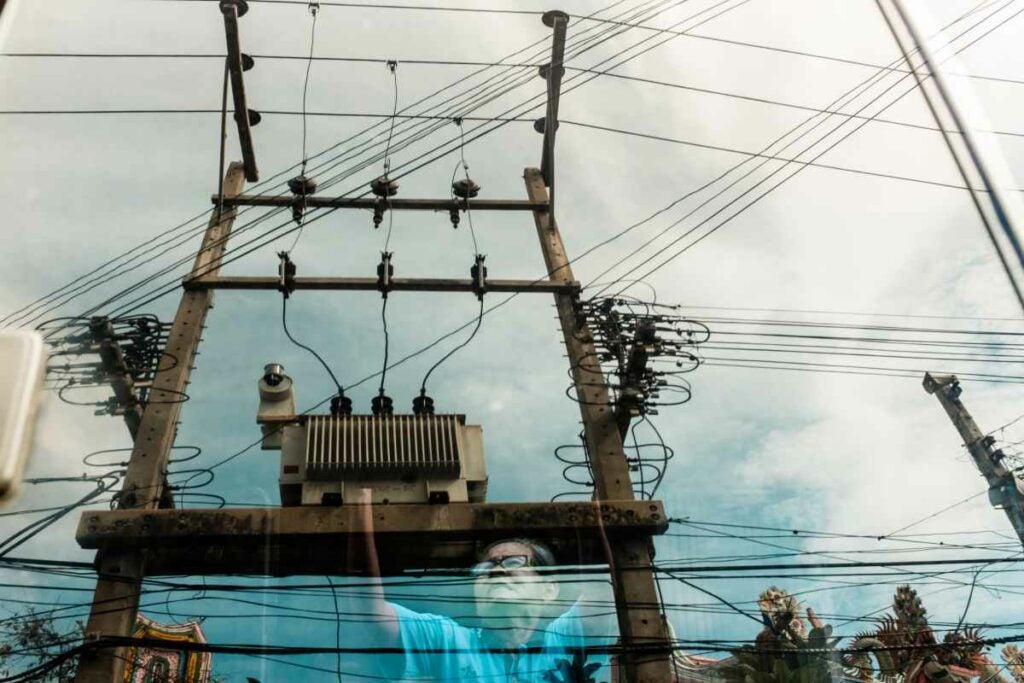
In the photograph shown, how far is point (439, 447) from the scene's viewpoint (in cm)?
626

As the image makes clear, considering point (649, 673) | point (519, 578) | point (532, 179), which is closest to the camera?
point (649, 673)

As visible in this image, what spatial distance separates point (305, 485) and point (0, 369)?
192 inches

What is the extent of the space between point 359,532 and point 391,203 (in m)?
3.66

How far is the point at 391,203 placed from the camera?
8320 mm

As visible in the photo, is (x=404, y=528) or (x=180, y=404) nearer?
(x=404, y=528)

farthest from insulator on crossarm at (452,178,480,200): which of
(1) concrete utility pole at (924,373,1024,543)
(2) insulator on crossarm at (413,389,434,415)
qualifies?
(1) concrete utility pole at (924,373,1024,543)

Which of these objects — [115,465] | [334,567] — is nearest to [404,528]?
[334,567]

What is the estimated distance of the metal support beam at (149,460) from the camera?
510 centimetres

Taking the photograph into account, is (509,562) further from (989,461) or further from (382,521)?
(989,461)

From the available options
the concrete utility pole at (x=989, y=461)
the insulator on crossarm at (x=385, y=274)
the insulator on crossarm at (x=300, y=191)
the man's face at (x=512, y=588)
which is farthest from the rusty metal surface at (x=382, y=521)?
the concrete utility pole at (x=989, y=461)

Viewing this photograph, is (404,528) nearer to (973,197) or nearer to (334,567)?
(334,567)

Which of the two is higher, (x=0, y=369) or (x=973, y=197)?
(x=973, y=197)

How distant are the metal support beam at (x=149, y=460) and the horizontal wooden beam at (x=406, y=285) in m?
0.32

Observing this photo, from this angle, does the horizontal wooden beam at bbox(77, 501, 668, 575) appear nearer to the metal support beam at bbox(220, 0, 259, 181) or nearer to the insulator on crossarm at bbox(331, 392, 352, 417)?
the insulator on crossarm at bbox(331, 392, 352, 417)
